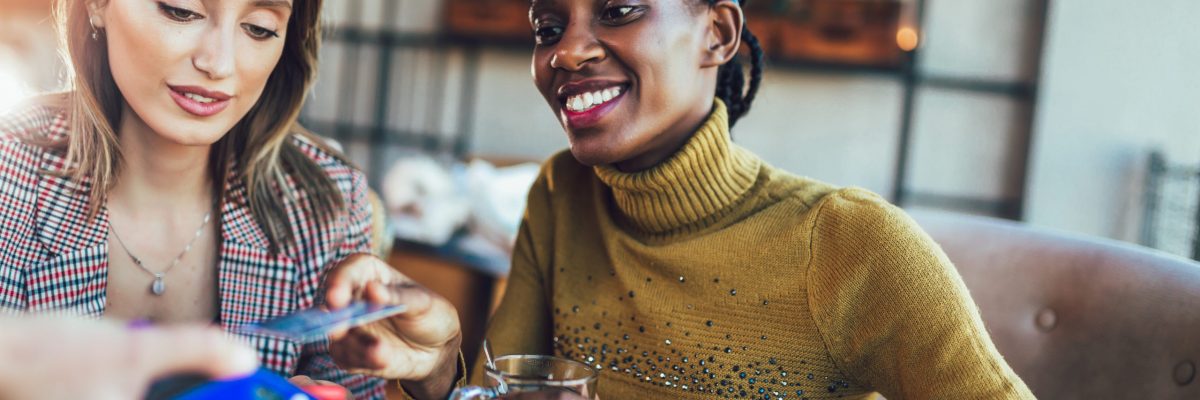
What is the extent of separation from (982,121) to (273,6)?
2914mm

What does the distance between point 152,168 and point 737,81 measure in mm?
788

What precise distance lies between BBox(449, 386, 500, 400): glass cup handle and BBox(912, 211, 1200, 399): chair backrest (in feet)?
2.70

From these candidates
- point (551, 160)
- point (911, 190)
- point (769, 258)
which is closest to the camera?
point (769, 258)

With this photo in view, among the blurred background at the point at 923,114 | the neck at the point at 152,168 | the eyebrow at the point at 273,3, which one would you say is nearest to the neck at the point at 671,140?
the eyebrow at the point at 273,3

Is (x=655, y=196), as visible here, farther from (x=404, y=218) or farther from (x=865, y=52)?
(x=865, y=52)

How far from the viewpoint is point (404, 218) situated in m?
3.07

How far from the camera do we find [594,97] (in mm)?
1189

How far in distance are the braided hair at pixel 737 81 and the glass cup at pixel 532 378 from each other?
626 millimetres

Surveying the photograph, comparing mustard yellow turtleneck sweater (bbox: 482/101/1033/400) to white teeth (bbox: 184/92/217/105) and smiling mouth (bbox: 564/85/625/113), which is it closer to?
smiling mouth (bbox: 564/85/625/113)

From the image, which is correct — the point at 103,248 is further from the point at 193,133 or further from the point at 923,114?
the point at 923,114

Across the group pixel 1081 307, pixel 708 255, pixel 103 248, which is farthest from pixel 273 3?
pixel 1081 307

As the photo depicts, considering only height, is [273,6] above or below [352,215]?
above

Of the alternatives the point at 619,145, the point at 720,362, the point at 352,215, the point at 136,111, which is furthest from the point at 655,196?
the point at 136,111

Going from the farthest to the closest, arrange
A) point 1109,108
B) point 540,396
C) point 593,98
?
point 1109,108 → point 593,98 → point 540,396
